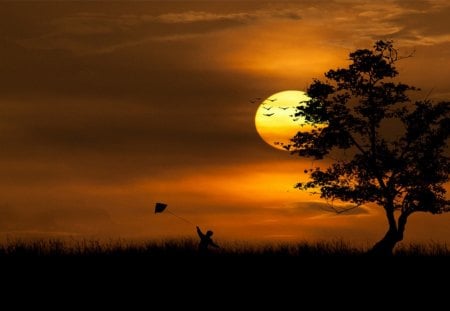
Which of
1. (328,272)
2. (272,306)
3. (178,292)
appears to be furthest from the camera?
(328,272)

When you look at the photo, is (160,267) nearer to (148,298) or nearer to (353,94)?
(148,298)

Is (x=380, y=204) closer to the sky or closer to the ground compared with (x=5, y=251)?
closer to the sky

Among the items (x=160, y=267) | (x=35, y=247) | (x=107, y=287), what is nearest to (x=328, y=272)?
(x=160, y=267)

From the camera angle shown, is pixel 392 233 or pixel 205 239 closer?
pixel 205 239

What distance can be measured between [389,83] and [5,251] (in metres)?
18.3

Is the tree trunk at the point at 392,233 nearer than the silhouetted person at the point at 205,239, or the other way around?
the silhouetted person at the point at 205,239

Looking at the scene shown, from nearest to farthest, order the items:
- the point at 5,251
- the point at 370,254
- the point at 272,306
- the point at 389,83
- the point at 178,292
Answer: the point at 272,306 < the point at 178,292 < the point at 5,251 < the point at 370,254 < the point at 389,83

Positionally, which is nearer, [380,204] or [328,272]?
[328,272]

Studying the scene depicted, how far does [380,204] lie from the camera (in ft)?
116

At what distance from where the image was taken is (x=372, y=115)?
35.4 metres

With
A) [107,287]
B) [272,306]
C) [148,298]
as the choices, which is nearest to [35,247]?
[107,287]

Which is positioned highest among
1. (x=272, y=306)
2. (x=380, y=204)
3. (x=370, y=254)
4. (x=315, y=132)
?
(x=315, y=132)

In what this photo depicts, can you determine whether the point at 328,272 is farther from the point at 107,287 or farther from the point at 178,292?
the point at 107,287

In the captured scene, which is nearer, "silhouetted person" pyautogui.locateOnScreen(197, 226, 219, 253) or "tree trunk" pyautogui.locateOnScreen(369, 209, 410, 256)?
"silhouetted person" pyautogui.locateOnScreen(197, 226, 219, 253)
